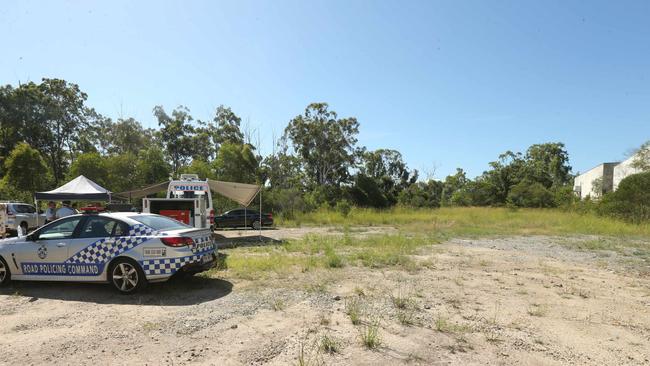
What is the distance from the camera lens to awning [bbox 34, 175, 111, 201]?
12.1 metres

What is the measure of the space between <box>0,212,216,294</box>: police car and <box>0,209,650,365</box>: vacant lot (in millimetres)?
322

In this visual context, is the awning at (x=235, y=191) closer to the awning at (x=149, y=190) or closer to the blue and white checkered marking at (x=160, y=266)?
the awning at (x=149, y=190)

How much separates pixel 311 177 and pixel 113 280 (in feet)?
121

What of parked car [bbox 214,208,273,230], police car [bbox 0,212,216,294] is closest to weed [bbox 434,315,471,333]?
police car [bbox 0,212,216,294]

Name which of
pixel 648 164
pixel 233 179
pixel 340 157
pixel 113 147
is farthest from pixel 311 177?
pixel 648 164

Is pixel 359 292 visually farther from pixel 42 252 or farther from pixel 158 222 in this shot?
pixel 42 252

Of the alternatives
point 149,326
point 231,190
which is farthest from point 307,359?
point 231,190

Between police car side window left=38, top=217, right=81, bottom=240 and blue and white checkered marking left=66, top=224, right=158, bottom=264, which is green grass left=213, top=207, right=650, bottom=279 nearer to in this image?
blue and white checkered marking left=66, top=224, right=158, bottom=264

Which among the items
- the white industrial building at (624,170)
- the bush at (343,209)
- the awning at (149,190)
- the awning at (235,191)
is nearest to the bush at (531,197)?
the white industrial building at (624,170)

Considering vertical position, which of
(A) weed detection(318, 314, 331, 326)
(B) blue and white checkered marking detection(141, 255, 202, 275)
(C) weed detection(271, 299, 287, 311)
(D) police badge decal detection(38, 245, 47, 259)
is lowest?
(A) weed detection(318, 314, 331, 326)

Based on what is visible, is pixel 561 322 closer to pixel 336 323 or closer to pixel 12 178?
pixel 336 323

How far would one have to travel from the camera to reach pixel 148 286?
6238mm

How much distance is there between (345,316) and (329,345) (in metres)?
1.09

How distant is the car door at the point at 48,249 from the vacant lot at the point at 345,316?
0.38 metres
